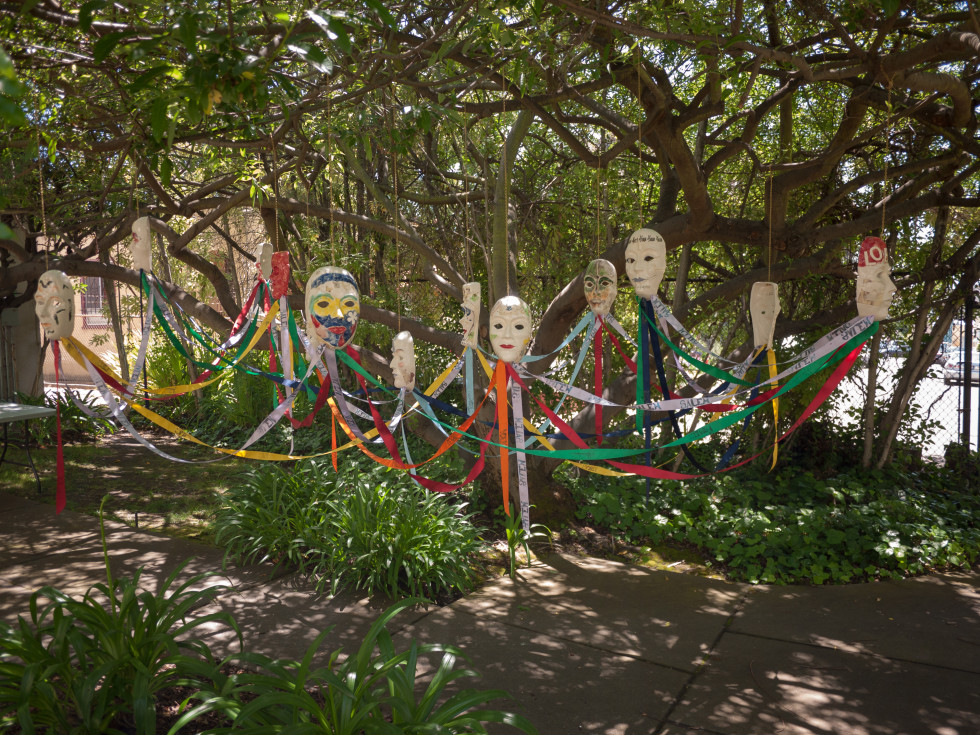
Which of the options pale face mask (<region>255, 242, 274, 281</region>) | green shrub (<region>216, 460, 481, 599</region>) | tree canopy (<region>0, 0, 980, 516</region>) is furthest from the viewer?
green shrub (<region>216, 460, 481, 599</region>)

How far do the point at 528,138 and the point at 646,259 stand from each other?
13.6 ft

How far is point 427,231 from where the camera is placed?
6.96m

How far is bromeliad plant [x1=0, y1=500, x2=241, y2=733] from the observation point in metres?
2.50

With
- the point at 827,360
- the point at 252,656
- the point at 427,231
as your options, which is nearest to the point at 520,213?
the point at 427,231

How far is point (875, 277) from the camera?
282cm

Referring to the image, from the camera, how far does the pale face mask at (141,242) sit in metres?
3.80

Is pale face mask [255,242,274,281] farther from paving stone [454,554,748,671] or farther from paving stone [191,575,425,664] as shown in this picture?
paving stone [454,554,748,671]

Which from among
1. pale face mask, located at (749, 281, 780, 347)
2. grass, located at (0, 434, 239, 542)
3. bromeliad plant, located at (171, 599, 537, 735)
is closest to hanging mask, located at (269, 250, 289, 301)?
bromeliad plant, located at (171, 599, 537, 735)

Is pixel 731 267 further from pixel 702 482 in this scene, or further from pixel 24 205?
pixel 24 205

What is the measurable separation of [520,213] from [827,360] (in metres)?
3.76

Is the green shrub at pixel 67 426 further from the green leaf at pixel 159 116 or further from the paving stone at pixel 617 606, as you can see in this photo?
the green leaf at pixel 159 116

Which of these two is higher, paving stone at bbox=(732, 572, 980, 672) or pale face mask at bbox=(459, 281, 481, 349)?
pale face mask at bbox=(459, 281, 481, 349)

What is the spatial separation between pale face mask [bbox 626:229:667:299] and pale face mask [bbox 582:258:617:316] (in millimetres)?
89

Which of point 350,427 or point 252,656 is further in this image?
point 350,427
